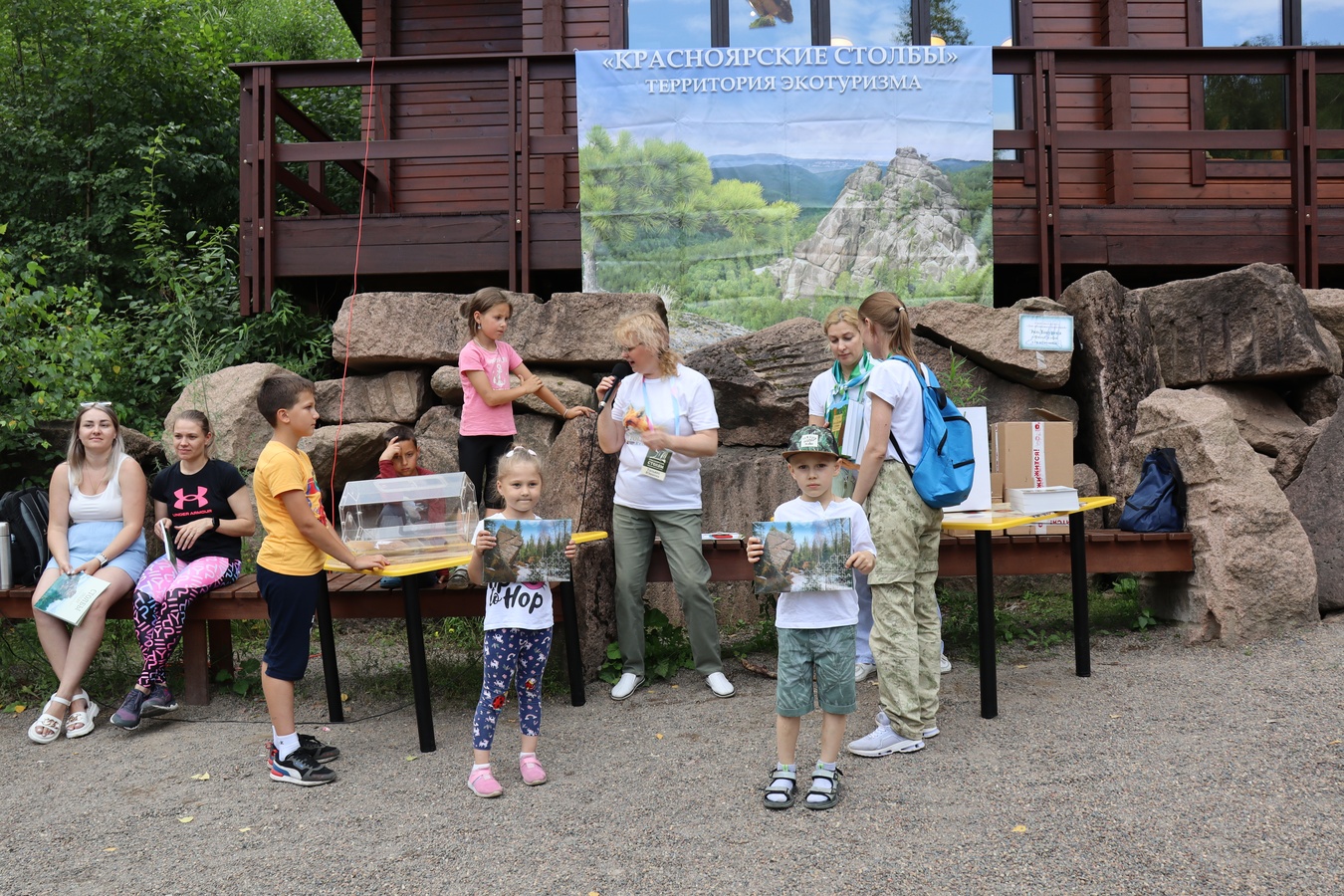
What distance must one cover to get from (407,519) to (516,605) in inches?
33.8

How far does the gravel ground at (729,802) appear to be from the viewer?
285cm

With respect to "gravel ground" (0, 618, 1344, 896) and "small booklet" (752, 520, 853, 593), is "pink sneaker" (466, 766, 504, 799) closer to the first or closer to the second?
"gravel ground" (0, 618, 1344, 896)

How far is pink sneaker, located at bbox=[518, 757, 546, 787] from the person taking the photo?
3.65 metres

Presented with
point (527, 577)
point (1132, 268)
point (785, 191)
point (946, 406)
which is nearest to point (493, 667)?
point (527, 577)

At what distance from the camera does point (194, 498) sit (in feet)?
15.9

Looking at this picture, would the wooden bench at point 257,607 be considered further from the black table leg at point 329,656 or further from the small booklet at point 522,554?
the small booklet at point 522,554

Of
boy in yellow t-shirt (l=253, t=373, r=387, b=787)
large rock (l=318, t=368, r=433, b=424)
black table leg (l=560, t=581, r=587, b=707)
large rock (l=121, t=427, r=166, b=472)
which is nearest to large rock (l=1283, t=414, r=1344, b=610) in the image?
black table leg (l=560, t=581, r=587, b=707)

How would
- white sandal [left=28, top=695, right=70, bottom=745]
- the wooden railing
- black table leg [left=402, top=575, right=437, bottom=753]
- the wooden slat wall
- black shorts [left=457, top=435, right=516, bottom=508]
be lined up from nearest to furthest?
black table leg [left=402, top=575, right=437, bottom=753] → white sandal [left=28, top=695, right=70, bottom=745] → black shorts [left=457, top=435, right=516, bottom=508] → the wooden railing → the wooden slat wall

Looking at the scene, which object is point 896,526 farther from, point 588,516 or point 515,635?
point 588,516

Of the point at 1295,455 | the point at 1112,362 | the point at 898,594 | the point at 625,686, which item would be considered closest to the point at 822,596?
the point at 898,594

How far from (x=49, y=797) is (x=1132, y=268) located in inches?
350

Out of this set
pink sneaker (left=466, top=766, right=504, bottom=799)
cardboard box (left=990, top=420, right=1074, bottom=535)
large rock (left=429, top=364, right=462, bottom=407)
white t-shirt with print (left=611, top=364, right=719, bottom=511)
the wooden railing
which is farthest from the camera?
the wooden railing

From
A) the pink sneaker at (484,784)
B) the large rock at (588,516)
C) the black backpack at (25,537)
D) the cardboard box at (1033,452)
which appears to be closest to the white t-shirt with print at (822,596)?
the pink sneaker at (484,784)

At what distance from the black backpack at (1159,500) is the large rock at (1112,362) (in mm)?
1154
